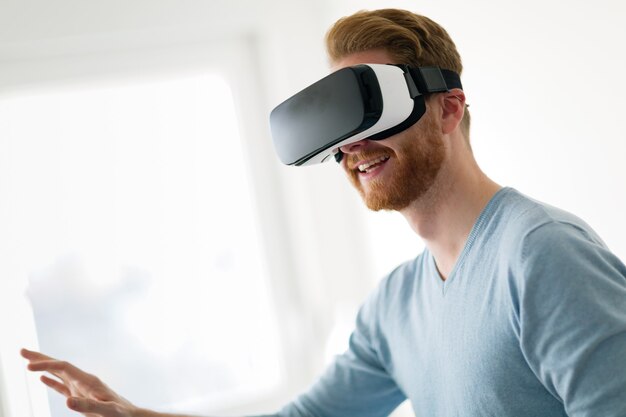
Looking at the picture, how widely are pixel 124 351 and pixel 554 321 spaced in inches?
62.8

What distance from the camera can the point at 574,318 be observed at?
0.96 meters

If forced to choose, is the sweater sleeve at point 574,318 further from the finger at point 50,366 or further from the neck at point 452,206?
the finger at point 50,366

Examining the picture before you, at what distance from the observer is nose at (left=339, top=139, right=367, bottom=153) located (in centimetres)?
128

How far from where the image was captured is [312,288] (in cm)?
245

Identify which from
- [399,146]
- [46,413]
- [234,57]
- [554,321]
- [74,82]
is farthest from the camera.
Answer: [234,57]

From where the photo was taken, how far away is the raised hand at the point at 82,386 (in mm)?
1304

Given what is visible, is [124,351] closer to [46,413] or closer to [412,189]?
[46,413]

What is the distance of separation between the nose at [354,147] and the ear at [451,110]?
0.14m

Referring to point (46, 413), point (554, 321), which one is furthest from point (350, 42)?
point (46, 413)

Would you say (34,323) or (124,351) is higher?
(34,323)

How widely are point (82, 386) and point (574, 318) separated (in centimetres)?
90

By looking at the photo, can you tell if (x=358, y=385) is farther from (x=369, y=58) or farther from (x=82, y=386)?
(x=369, y=58)

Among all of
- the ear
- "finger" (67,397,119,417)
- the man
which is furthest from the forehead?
"finger" (67,397,119,417)

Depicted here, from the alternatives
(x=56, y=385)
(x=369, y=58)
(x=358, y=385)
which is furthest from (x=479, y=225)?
(x=56, y=385)
